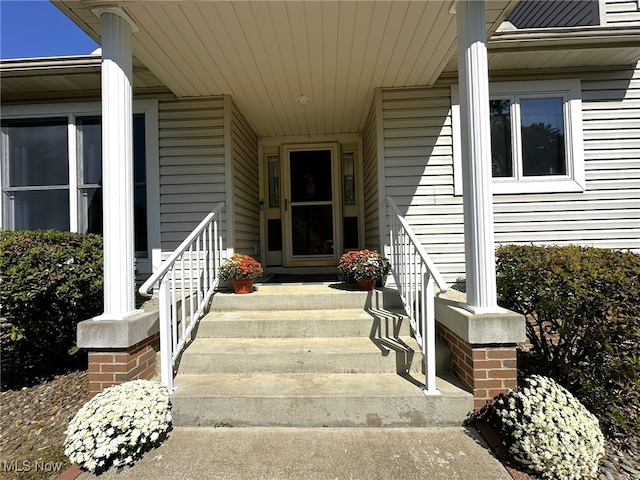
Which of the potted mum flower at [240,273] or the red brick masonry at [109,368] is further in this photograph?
the potted mum flower at [240,273]

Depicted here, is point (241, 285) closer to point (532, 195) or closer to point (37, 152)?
point (37, 152)

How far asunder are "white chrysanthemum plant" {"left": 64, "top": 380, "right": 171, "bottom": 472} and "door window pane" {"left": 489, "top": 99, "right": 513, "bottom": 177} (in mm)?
4061

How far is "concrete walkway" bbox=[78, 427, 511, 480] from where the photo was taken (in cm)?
187

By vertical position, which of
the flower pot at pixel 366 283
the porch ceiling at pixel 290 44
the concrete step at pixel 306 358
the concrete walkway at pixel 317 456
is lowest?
the concrete walkway at pixel 317 456

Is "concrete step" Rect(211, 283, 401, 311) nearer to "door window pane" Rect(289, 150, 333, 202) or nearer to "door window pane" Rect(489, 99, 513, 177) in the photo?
"door window pane" Rect(489, 99, 513, 177)

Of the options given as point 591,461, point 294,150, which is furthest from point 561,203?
point 294,150

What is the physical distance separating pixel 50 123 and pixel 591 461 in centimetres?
597

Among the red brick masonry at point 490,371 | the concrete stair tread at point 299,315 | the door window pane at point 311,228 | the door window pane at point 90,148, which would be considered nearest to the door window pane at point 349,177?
the door window pane at point 311,228

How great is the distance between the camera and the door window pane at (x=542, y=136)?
4.07 meters

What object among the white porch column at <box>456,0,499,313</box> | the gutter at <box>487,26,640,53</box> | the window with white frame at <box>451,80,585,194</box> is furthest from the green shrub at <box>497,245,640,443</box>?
the gutter at <box>487,26,640,53</box>

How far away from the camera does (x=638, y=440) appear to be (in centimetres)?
221

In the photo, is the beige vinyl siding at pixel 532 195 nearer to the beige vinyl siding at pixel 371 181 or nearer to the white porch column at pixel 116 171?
the beige vinyl siding at pixel 371 181

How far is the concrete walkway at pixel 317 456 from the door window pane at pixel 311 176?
4.04 meters

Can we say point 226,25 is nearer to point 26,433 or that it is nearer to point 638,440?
point 26,433
